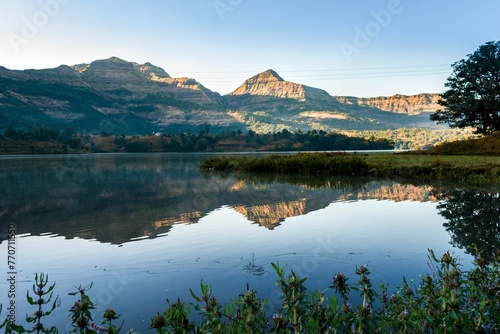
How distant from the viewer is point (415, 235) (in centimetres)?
1328

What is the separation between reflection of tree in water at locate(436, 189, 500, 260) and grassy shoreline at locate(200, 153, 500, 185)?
7.65 m

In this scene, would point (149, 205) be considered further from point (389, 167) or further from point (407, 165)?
point (407, 165)

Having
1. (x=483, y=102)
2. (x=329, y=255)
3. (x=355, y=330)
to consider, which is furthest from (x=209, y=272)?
(x=483, y=102)

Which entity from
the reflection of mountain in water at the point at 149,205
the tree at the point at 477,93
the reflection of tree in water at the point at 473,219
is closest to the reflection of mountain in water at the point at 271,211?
the reflection of mountain in water at the point at 149,205

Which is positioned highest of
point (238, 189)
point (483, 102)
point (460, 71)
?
point (460, 71)

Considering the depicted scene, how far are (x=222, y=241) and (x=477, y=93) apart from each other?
217ft

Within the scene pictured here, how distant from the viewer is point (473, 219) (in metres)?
15.3

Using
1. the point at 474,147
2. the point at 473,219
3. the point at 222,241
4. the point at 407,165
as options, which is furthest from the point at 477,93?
the point at 222,241

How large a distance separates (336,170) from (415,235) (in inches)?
1167

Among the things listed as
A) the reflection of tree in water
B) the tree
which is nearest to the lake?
the reflection of tree in water

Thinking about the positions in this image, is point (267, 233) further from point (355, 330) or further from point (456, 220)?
point (355, 330)

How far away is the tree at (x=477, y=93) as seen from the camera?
6228 centimetres

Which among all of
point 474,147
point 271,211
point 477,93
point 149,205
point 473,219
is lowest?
point 149,205

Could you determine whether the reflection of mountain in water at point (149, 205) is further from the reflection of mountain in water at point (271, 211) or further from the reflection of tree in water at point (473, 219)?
the reflection of tree in water at point (473, 219)
